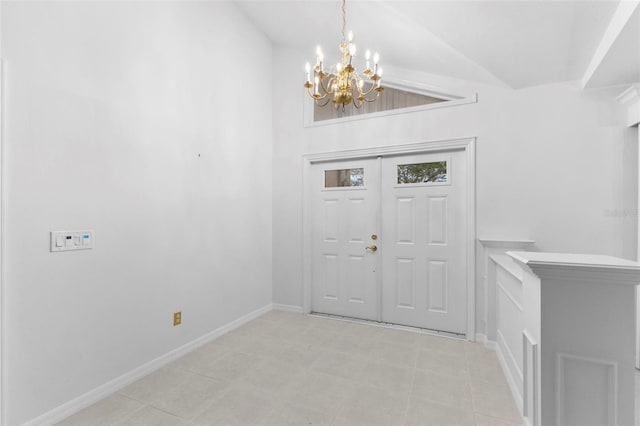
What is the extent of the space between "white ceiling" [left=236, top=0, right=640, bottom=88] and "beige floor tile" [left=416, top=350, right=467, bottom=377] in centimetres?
255

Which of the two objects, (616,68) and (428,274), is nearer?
(616,68)

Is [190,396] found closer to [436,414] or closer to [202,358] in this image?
[202,358]

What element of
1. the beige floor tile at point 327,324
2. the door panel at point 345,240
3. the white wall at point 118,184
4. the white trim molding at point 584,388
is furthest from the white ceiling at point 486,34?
the beige floor tile at point 327,324

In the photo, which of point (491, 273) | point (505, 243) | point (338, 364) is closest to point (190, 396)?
point (338, 364)

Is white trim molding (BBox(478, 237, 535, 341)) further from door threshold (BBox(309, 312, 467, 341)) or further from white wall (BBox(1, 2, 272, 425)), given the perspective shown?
white wall (BBox(1, 2, 272, 425))

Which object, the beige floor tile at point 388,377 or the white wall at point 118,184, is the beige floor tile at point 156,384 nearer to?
the white wall at point 118,184

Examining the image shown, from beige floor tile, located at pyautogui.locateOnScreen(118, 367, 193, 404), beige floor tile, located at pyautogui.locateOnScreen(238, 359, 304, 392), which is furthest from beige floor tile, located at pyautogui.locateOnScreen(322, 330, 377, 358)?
beige floor tile, located at pyautogui.locateOnScreen(118, 367, 193, 404)

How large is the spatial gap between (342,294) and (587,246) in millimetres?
2447

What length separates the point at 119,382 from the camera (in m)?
2.22

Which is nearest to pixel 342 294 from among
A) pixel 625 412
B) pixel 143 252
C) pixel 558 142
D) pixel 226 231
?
pixel 226 231

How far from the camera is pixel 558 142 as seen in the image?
2.76m

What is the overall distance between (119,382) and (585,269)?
9.27 feet

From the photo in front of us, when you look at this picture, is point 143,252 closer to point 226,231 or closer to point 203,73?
point 226,231

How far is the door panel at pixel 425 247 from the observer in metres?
3.20
